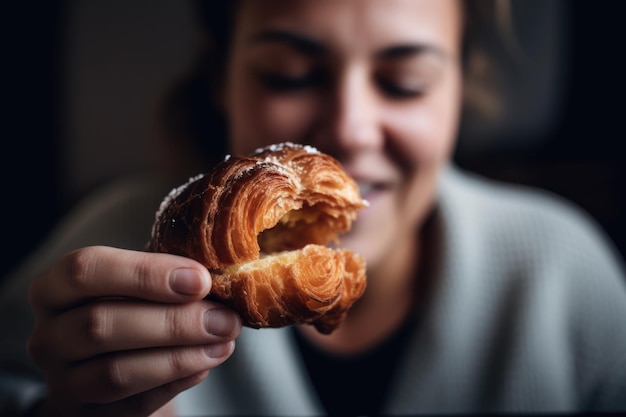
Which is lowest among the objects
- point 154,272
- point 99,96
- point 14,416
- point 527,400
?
point 527,400

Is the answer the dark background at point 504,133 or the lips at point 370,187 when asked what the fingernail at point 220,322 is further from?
the dark background at point 504,133

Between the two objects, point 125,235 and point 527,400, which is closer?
point 125,235

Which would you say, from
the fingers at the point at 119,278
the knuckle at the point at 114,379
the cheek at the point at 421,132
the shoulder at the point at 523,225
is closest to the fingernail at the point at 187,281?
the fingers at the point at 119,278

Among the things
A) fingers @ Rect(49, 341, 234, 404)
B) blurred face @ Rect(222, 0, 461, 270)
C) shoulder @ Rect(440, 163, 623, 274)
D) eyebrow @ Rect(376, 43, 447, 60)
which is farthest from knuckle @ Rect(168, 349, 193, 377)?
shoulder @ Rect(440, 163, 623, 274)

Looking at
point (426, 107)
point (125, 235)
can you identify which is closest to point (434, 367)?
point (426, 107)

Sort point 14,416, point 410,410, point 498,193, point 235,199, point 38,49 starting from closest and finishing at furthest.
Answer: point 235,199 < point 14,416 < point 410,410 < point 38,49 < point 498,193

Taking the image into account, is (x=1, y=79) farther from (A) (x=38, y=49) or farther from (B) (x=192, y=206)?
(B) (x=192, y=206)

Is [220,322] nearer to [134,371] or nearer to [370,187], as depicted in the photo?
[134,371]
